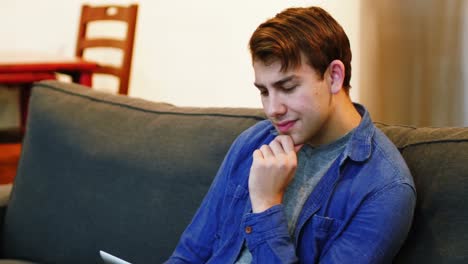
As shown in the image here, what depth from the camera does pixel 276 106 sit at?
1290 mm

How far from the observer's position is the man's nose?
4.22ft

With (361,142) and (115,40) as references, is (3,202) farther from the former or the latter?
(115,40)

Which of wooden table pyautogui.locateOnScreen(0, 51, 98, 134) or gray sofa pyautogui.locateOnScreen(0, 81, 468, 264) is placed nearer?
gray sofa pyautogui.locateOnScreen(0, 81, 468, 264)

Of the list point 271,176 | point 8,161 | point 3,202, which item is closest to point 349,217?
point 271,176

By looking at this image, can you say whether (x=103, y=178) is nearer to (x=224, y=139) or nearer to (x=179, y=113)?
(x=179, y=113)

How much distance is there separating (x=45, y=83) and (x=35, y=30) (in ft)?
7.39

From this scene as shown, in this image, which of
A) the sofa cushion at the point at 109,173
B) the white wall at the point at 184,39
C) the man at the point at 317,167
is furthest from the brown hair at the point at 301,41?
the white wall at the point at 184,39

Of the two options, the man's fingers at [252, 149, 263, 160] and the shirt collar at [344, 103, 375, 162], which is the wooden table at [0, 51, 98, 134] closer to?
the man's fingers at [252, 149, 263, 160]

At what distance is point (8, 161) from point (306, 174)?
256 cm

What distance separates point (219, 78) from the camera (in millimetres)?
3189

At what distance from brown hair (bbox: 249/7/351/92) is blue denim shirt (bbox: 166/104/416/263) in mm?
140

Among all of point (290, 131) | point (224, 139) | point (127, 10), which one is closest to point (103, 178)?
point (224, 139)

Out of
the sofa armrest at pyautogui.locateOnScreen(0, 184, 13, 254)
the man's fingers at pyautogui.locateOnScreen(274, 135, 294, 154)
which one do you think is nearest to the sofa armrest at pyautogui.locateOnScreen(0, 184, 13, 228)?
the sofa armrest at pyautogui.locateOnScreen(0, 184, 13, 254)

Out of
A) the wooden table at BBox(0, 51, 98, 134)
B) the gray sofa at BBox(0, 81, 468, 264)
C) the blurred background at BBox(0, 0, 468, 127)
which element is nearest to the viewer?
the gray sofa at BBox(0, 81, 468, 264)
